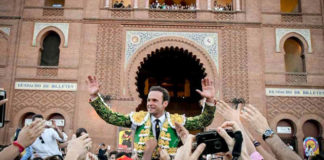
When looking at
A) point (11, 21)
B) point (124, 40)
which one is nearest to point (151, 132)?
point (124, 40)

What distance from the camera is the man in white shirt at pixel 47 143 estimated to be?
5.60 meters

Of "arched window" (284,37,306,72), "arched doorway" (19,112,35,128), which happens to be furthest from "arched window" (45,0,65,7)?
"arched window" (284,37,306,72)

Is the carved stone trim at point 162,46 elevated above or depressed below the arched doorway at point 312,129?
above

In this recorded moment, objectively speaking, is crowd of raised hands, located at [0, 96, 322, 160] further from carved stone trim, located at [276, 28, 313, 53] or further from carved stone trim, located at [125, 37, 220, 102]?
carved stone trim, located at [276, 28, 313, 53]

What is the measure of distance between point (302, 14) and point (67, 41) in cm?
1219

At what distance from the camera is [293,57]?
16016 mm

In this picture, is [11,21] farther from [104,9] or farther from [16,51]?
[104,9]

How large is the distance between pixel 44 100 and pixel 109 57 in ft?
12.1

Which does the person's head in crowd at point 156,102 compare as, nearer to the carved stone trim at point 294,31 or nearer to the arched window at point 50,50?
the arched window at point 50,50

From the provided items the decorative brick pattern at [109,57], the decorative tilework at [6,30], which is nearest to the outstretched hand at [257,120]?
the decorative brick pattern at [109,57]

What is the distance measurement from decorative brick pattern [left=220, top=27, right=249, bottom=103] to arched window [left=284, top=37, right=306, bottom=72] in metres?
2.72

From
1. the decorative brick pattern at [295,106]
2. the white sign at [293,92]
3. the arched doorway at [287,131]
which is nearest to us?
the arched doorway at [287,131]

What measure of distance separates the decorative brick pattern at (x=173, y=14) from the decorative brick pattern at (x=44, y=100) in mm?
5706

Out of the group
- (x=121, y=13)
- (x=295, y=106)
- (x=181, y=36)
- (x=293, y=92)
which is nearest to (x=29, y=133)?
(x=181, y=36)
